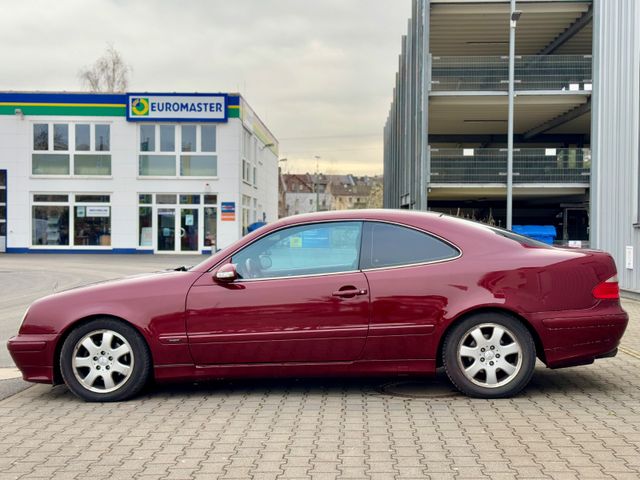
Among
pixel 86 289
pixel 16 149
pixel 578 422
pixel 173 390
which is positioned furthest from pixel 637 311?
pixel 16 149

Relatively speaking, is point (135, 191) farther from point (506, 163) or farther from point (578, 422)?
point (578, 422)

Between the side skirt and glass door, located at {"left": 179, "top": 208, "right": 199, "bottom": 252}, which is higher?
glass door, located at {"left": 179, "top": 208, "right": 199, "bottom": 252}

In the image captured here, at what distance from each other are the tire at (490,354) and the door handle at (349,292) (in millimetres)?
740

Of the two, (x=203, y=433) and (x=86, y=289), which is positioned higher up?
(x=86, y=289)

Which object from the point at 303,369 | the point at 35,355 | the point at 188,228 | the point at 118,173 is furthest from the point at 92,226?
the point at 303,369

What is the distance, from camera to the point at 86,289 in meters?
5.95

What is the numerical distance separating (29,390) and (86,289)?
1.26m

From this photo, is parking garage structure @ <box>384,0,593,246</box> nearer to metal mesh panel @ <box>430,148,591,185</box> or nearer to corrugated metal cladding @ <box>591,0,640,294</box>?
metal mesh panel @ <box>430,148,591,185</box>

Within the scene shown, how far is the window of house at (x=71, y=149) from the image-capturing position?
3238cm

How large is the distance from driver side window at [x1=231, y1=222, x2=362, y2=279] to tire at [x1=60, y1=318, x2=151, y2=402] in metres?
0.99

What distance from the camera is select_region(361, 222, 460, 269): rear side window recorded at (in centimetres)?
585

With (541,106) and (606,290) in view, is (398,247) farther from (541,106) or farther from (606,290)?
(541,106)

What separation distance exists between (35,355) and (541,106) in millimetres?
22290

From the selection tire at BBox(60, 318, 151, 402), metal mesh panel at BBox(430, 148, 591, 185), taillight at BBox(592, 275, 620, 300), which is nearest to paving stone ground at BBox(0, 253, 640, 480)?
tire at BBox(60, 318, 151, 402)
